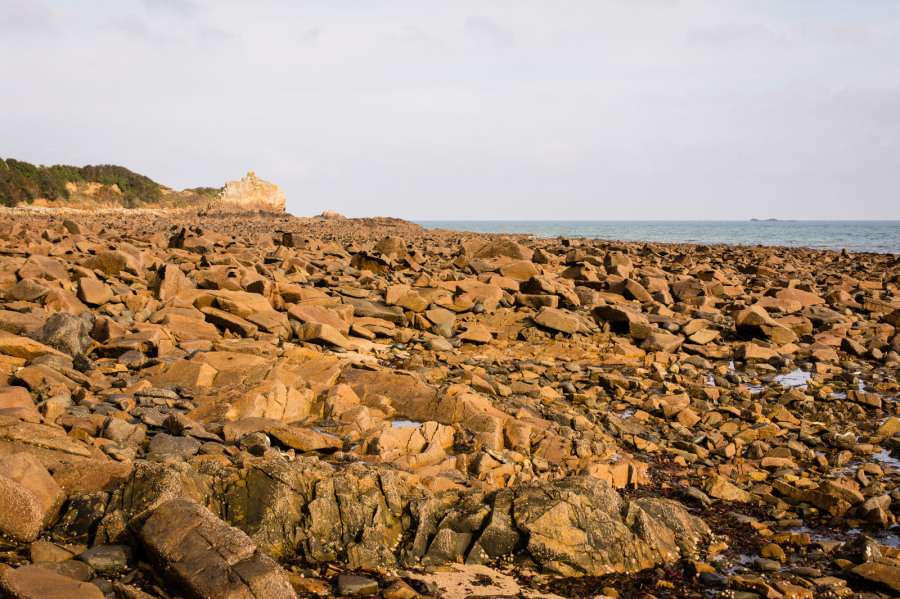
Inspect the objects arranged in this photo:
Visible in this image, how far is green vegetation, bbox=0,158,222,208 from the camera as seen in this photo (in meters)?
55.5

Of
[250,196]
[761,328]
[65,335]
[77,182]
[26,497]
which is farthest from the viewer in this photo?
[250,196]

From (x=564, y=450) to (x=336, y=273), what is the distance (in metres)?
11.2

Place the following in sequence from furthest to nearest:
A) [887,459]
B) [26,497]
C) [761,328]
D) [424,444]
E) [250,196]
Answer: [250,196]
[761,328]
[887,459]
[424,444]
[26,497]

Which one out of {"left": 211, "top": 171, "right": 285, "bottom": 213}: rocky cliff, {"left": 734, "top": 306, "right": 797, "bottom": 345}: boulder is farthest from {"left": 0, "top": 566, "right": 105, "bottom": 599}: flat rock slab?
{"left": 211, "top": 171, "right": 285, "bottom": 213}: rocky cliff

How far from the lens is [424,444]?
6359mm

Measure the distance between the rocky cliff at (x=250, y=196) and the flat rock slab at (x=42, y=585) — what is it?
81.2 meters

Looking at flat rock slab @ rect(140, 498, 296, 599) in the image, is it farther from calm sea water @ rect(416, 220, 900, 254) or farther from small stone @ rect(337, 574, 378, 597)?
calm sea water @ rect(416, 220, 900, 254)

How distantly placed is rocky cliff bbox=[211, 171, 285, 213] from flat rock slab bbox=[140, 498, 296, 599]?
8098 centimetres

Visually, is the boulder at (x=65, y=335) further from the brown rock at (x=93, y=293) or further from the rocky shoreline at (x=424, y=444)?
the brown rock at (x=93, y=293)

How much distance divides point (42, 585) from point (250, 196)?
285 feet

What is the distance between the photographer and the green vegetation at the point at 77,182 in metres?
55.5

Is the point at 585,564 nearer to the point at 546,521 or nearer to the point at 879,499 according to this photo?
the point at 546,521

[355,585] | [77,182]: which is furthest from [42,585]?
[77,182]

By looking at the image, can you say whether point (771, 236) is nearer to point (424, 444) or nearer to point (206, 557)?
point (424, 444)
